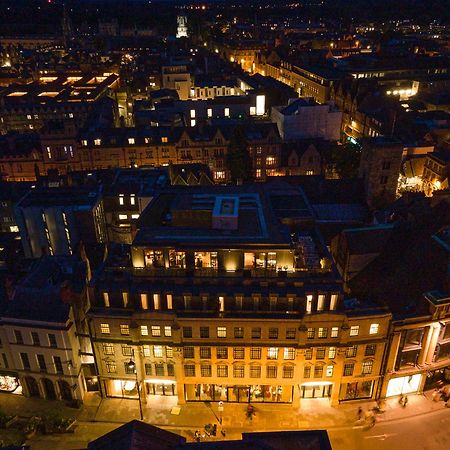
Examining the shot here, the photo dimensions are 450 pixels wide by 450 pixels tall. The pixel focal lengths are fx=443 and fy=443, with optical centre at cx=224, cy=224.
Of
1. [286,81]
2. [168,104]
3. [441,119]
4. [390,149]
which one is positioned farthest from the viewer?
[286,81]

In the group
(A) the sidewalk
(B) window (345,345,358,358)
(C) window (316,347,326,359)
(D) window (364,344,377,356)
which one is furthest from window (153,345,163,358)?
(D) window (364,344,377,356)

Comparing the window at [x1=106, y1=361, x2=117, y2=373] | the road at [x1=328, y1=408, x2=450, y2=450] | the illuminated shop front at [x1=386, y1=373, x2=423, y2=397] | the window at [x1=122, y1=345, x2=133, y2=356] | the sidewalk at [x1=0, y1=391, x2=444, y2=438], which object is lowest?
the sidewalk at [x1=0, y1=391, x2=444, y2=438]

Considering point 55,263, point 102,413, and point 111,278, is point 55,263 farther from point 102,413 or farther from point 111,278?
point 102,413

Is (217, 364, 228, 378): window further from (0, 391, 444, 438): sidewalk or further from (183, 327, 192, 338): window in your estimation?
(183, 327, 192, 338): window

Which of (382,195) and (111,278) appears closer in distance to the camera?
(111,278)

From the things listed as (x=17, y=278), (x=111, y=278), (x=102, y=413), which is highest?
(x=111, y=278)

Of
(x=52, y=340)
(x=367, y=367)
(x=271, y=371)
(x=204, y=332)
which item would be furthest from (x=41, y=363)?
(x=367, y=367)

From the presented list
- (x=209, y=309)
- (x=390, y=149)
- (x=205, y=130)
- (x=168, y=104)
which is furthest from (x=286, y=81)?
(x=209, y=309)
